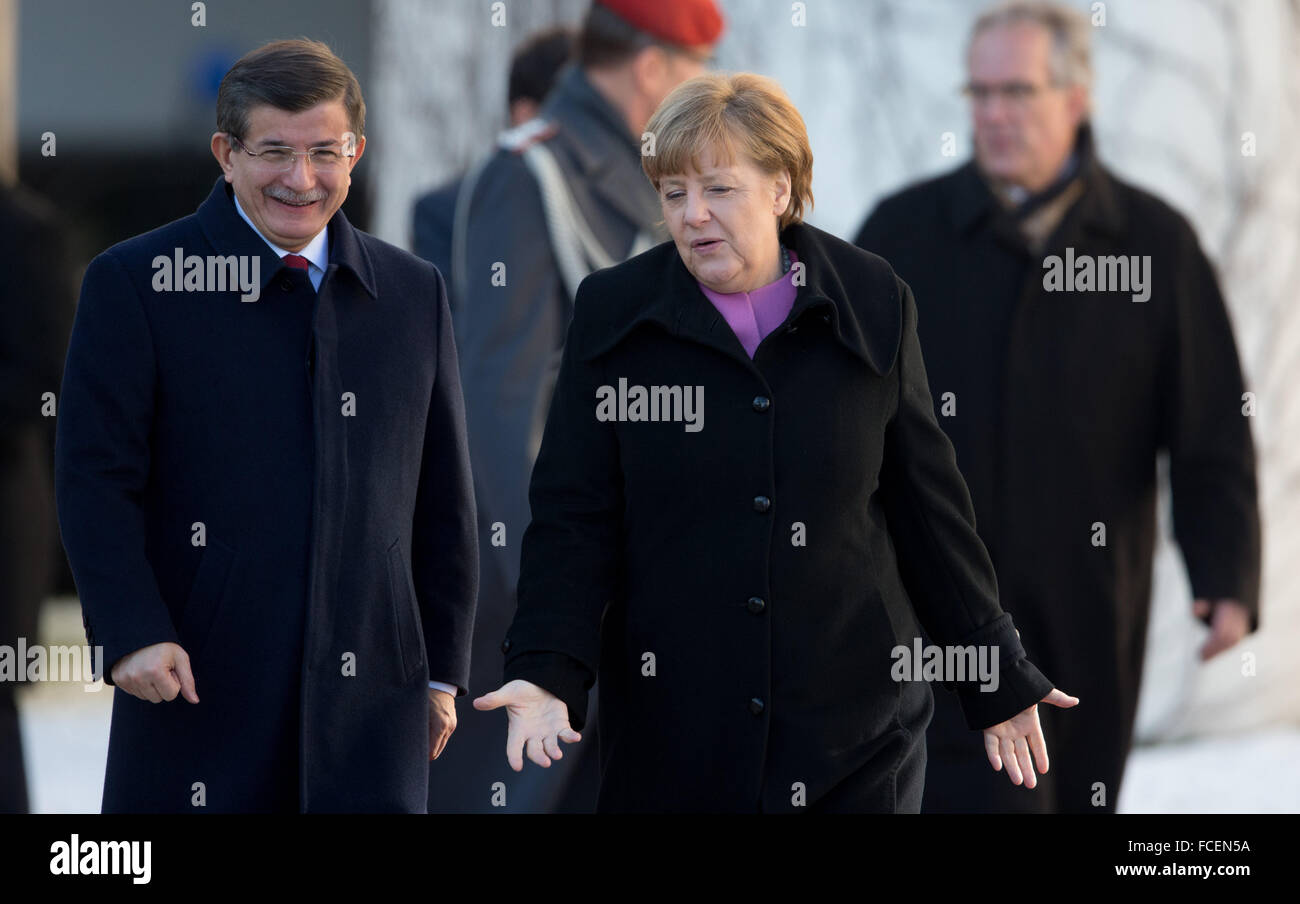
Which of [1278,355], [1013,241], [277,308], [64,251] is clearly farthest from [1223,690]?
[277,308]

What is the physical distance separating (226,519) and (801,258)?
102cm

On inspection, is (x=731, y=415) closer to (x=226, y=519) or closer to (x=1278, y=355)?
(x=226, y=519)

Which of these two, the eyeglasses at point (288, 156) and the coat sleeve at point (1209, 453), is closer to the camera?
the eyeglasses at point (288, 156)

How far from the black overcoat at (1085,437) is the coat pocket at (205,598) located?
220 cm

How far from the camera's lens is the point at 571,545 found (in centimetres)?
314

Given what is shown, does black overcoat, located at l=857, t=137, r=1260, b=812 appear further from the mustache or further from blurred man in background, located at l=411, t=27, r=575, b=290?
the mustache

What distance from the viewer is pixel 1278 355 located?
7.10m

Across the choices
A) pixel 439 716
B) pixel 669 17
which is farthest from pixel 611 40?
pixel 439 716

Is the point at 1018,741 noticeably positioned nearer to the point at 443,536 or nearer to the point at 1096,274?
the point at 443,536

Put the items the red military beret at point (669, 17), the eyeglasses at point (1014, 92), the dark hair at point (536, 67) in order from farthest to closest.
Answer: the dark hair at point (536, 67) < the eyeglasses at point (1014, 92) < the red military beret at point (669, 17)

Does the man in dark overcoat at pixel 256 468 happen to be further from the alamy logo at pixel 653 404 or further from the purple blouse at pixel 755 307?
the purple blouse at pixel 755 307

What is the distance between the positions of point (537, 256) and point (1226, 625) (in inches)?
73.7

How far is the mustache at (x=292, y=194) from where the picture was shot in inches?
128

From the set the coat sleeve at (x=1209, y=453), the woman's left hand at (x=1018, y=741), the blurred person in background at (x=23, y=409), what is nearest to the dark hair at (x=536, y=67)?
the blurred person in background at (x=23, y=409)
